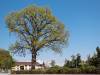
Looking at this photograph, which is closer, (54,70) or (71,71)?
(71,71)

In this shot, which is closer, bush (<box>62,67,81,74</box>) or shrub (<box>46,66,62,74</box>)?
bush (<box>62,67,81,74</box>)

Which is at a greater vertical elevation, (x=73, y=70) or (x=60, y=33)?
(x=60, y=33)

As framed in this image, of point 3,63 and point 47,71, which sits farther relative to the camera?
point 3,63

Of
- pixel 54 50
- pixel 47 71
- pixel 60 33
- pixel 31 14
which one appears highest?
pixel 31 14

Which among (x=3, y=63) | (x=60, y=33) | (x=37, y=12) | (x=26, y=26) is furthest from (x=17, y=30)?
(x=3, y=63)

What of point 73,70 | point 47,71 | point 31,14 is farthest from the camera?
point 31,14

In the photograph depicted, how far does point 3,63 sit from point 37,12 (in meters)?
45.8

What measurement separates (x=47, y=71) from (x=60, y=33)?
9.35 metres

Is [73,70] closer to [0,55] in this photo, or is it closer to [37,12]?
[37,12]

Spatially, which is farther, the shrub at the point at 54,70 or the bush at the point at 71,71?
the shrub at the point at 54,70

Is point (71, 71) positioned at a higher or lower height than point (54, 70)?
lower

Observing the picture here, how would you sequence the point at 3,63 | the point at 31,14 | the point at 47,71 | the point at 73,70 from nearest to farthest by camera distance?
the point at 73,70
the point at 47,71
the point at 31,14
the point at 3,63

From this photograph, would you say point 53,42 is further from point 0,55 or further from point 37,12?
point 0,55

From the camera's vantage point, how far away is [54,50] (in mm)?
51375
